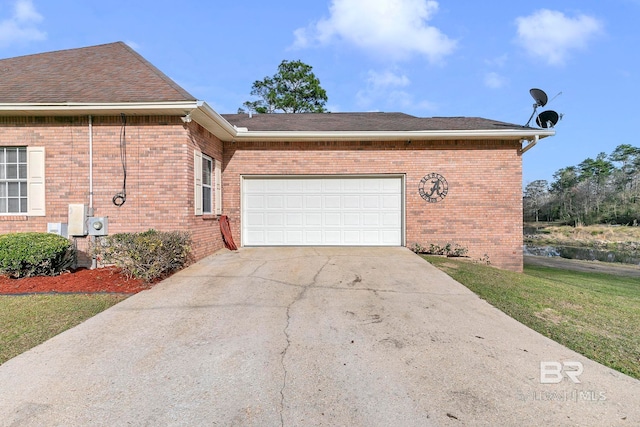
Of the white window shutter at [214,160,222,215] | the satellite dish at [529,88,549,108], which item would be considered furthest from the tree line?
the white window shutter at [214,160,222,215]

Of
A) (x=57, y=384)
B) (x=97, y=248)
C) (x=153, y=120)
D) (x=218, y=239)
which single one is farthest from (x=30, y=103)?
(x=57, y=384)

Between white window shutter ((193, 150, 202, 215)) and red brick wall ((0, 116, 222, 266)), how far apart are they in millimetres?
356

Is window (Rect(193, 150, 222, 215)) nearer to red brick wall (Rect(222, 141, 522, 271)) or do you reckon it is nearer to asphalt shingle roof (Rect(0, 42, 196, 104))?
red brick wall (Rect(222, 141, 522, 271))

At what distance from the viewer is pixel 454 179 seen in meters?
9.77

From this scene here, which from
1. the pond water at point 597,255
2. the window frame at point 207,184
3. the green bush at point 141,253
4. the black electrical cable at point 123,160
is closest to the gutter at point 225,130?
the black electrical cable at point 123,160

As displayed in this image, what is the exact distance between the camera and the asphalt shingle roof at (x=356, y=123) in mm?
9930

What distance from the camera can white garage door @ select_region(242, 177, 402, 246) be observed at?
10.0 metres

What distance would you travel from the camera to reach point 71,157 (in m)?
7.39

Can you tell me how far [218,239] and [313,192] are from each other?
2.97 meters

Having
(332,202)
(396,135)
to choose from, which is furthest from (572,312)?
(332,202)

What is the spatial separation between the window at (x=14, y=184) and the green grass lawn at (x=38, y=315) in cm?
302

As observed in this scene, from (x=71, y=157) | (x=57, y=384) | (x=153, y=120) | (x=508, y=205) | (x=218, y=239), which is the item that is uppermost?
(x=153, y=120)

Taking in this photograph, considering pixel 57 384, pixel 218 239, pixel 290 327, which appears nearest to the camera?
pixel 57 384

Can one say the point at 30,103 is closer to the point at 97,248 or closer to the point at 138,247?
the point at 97,248
